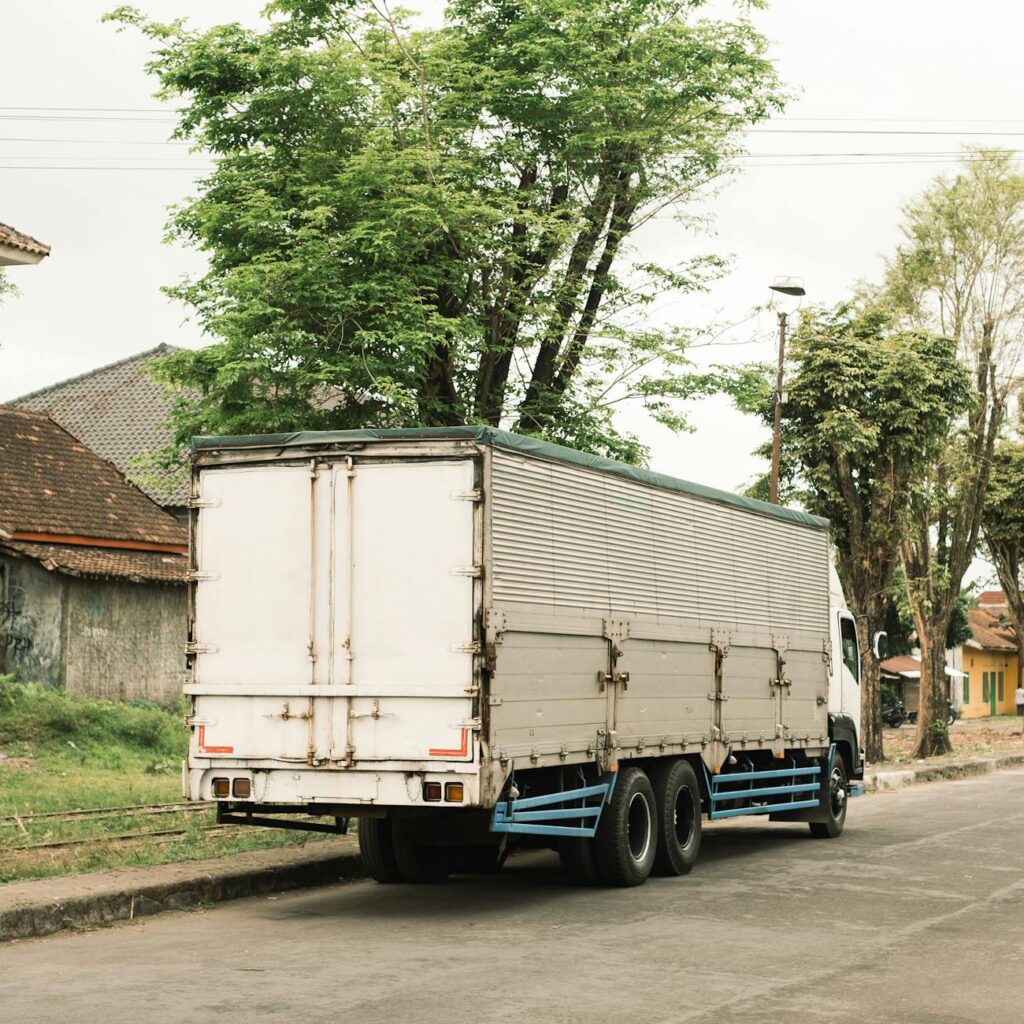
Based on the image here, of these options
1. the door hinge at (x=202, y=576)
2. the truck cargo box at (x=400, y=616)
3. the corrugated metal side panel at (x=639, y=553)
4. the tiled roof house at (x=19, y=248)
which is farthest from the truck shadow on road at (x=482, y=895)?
A: the tiled roof house at (x=19, y=248)

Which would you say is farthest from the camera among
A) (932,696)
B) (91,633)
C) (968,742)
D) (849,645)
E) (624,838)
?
(968,742)

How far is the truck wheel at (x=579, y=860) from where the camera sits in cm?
1270

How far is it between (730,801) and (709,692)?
5.46 ft

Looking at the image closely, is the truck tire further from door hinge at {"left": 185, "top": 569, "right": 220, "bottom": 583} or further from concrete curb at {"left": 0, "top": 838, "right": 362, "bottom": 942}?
door hinge at {"left": 185, "top": 569, "right": 220, "bottom": 583}

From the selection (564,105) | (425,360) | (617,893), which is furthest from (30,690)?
(617,893)

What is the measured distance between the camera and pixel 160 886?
11672 millimetres

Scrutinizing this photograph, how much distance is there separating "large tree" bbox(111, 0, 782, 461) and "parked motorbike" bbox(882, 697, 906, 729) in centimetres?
3518

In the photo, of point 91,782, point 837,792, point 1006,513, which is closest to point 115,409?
point 1006,513

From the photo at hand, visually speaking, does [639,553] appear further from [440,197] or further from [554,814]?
[440,197]

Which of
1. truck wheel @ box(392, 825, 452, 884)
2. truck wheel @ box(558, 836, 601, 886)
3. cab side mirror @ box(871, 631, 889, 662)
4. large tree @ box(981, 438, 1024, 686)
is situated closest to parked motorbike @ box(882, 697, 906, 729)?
large tree @ box(981, 438, 1024, 686)

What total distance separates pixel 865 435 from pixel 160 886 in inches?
831

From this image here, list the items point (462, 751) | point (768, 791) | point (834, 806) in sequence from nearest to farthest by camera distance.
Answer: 1. point (462, 751)
2. point (768, 791)
3. point (834, 806)

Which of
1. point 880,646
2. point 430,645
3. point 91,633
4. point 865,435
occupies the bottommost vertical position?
point 430,645

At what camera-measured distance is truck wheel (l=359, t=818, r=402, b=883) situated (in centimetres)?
1287
